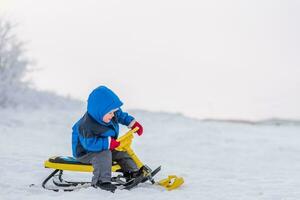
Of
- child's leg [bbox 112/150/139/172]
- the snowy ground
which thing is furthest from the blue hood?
the snowy ground

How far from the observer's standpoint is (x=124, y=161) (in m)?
7.61

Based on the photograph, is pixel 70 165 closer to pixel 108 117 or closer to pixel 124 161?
pixel 124 161

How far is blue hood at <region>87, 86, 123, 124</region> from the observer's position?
716 cm

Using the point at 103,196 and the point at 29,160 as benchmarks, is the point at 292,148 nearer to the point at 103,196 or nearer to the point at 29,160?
the point at 29,160

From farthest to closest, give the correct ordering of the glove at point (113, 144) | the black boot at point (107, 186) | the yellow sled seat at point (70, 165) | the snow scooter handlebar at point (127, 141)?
the yellow sled seat at point (70, 165) < the snow scooter handlebar at point (127, 141) < the glove at point (113, 144) < the black boot at point (107, 186)

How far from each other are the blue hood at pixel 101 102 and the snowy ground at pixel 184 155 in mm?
951

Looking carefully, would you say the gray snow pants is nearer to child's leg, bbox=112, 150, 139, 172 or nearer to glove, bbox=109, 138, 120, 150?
glove, bbox=109, 138, 120, 150

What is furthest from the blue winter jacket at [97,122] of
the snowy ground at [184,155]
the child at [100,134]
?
the snowy ground at [184,155]

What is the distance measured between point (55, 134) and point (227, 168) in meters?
7.21

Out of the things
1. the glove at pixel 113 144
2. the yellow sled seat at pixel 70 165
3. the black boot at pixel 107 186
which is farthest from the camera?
the yellow sled seat at pixel 70 165

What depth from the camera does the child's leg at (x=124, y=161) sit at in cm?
759

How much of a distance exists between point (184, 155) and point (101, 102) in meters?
6.48

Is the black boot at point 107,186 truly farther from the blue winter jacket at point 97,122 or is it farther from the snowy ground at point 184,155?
the blue winter jacket at point 97,122

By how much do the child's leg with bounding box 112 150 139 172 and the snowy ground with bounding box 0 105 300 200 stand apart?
0.97ft
